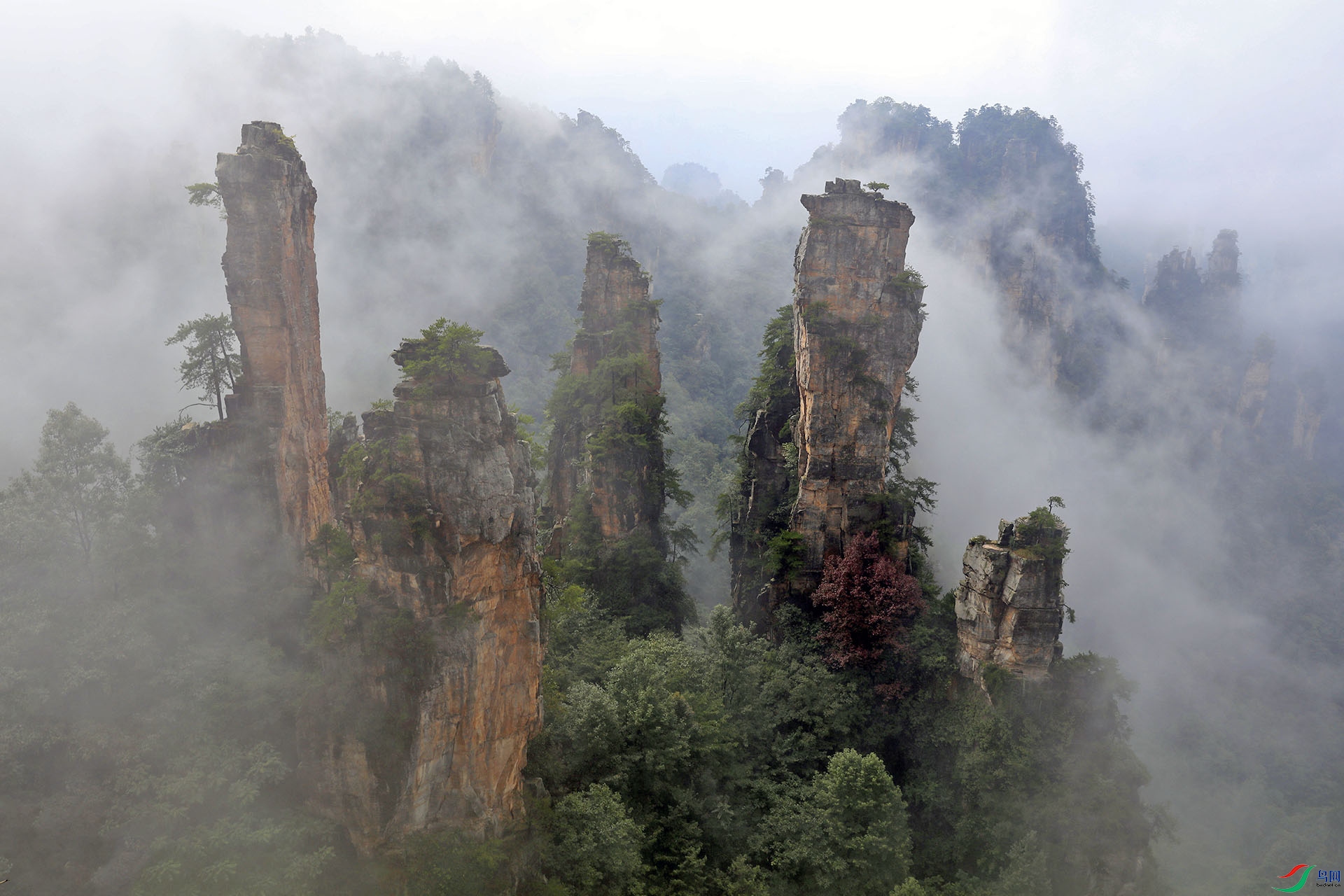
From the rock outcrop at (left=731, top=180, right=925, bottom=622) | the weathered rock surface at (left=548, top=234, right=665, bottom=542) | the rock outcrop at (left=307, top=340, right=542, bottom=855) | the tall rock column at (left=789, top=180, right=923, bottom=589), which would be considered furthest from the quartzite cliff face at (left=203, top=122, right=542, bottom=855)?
the weathered rock surface at (left=548, top=234, right=665, bottom=542)

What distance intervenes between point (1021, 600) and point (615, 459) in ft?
64.1

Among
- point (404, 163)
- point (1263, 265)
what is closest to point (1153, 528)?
point (1263, 265)

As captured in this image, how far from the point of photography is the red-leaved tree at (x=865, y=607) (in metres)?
26.6

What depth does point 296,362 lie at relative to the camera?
25156 mm

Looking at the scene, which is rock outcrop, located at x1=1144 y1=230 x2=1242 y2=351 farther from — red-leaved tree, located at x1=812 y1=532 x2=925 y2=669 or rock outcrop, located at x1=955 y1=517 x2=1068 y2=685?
red-leaved tree, located at x1=812 y1=532 x2=925 y2=669

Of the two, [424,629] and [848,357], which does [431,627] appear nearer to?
[424,629]

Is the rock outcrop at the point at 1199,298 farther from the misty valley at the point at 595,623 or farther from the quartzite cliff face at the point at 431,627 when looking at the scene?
the quartzite cliff face at the point at 431,627

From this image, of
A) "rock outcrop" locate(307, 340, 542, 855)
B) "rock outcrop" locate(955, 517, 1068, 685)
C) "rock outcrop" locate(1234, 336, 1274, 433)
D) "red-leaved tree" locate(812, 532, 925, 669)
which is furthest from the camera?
"rock outcrop" locate(1234, 336, 1274, 433)

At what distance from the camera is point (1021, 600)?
78.2 ft

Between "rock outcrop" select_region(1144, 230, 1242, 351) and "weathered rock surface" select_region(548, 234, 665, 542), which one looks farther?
"rock outcrop" select_region(1144, 230, 1242, 351)

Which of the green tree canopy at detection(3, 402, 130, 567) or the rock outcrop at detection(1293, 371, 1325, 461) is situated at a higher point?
the rock outcrop at detection(1293, 371, 1325, 461)

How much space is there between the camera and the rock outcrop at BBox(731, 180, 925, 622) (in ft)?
95.3

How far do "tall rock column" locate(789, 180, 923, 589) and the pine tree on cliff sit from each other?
10.3 metres

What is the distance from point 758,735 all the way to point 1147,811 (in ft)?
39.7
